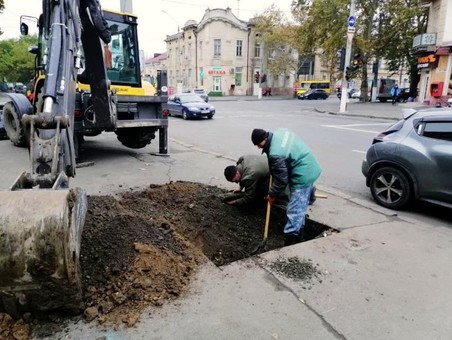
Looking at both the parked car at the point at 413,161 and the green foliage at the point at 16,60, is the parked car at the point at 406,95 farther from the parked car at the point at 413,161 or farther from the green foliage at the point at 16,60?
the green foliage at the point at 16,60

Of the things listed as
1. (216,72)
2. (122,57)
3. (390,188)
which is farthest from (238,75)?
(390,188)

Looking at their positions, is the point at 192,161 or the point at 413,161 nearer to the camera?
the point at 413,161

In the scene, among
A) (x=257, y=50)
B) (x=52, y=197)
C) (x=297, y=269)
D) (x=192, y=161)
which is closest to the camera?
(x=52, y=197)

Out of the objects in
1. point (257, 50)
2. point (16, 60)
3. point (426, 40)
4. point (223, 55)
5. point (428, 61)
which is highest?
point (257, 50)

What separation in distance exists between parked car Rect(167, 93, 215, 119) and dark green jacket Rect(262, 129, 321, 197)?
15716mm

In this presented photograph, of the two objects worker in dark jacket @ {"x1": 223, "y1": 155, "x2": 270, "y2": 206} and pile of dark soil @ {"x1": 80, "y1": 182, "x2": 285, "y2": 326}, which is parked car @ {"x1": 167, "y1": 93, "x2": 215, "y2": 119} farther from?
worker in dark jacket @ {"x1": 223, "y1": 155, "x2": 270, "y2": 206}

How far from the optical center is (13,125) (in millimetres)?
9984

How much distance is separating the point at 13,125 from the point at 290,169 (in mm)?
8705

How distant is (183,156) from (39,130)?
Answer: 6.28 m

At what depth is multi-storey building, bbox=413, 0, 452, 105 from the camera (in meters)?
26.5

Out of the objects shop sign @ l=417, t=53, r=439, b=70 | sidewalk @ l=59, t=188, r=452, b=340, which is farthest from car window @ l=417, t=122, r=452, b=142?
shop sign @ l=417, t=53, r=439, b=70

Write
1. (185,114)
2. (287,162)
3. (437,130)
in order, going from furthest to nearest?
(185,114)
(437,130)
(287,162)

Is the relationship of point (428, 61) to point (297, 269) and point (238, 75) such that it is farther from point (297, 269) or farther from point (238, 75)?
point (238, 75)

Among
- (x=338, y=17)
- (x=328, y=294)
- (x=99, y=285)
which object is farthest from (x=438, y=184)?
(x=338, y=17)
